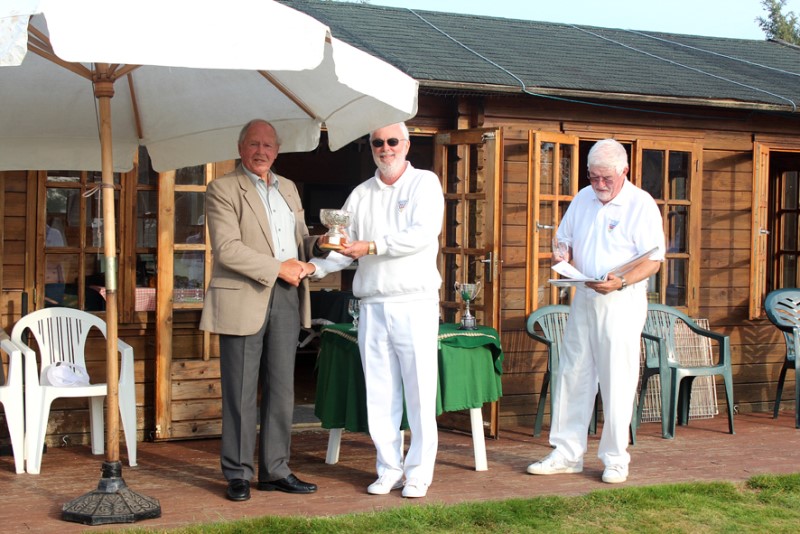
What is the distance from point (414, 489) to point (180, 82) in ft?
7.41

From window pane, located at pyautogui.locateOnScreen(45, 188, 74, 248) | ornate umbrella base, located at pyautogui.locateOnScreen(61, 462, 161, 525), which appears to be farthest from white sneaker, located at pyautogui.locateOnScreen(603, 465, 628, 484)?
window pane, located at pyautogui.locateOnScreen(45, 188, 74, 248)

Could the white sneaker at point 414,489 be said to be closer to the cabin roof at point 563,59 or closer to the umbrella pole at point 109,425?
the umbrella pole at point 109,425

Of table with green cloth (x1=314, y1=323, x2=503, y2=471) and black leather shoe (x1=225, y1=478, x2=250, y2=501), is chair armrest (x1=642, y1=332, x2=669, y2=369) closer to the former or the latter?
table with green cloth (x1=314, y1=323, x2=503, y2=471)

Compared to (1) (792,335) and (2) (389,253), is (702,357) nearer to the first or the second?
(1) (792,335)

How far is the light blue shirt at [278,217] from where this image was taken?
4918mm

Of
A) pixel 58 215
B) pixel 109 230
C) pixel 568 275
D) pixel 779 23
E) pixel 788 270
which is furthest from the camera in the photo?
pixel 779 23

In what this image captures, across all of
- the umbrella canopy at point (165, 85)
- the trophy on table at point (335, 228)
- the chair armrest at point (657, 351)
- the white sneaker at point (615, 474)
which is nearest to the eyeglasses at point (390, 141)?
the umbrella canopy at point (165, 85)

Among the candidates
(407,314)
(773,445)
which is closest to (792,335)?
(773,445)

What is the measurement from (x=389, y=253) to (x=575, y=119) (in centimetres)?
295

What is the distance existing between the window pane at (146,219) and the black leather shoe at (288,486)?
193 cm

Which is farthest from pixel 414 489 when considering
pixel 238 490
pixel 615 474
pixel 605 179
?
pixel 605 179

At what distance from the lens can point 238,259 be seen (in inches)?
185

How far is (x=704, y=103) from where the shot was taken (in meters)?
7.34

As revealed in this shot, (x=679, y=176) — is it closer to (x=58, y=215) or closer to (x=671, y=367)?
(x=671, y=367)
